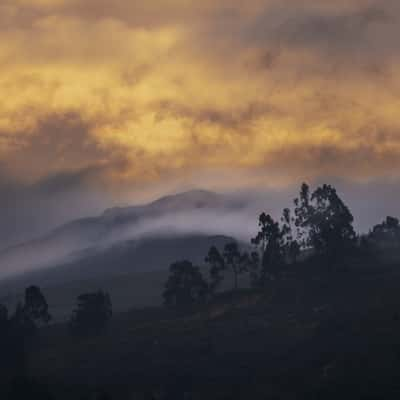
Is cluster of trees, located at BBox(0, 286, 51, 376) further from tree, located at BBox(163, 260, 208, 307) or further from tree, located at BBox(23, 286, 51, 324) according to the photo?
tree, located at BBox(163, 260, 208, 307)

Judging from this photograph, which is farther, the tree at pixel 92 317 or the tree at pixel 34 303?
the tree at pixel 34 303

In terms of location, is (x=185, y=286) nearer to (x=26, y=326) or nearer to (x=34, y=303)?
(x=34, y=303)

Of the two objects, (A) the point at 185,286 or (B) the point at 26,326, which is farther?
(A) the point at 185,286

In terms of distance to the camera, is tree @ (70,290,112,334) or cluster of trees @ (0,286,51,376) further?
tree @ (70,290,112,334)

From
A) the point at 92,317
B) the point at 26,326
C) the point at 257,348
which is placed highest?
the point at 26,326

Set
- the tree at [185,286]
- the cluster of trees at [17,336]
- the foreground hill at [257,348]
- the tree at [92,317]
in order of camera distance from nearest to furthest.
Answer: the foreground hill at [257,348] < the cluster of trees at [17,336] < the tree at [92,317] < the tree at [185,286]

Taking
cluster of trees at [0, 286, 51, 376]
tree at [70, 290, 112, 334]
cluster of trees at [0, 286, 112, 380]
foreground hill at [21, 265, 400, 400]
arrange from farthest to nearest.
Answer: tree at [70, 290, 112, 334] < cluster of trees at [0, 286, 112, 380] < cluster of trees at [0, 286, 51, 376] < foreground hill at [21, 265, 400, 400]

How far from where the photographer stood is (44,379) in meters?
119

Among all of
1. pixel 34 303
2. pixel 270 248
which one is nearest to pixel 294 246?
pixel 270 248

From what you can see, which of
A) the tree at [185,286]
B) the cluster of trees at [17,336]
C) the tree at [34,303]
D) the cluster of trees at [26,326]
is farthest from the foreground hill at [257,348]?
the tree at [185,286]

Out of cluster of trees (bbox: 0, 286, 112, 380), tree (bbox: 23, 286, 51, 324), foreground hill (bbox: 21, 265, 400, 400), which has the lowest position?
foreground hill (bbox: 21, 265, 400, 400)

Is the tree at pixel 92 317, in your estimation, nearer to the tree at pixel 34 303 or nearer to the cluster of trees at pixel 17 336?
the cluster of trees at pixel 17 336

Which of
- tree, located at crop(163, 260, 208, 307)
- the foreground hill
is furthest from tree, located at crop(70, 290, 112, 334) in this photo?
tree, located at crop(163, 260, 208, 307)

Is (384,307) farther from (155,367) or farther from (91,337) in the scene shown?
(91,337)
